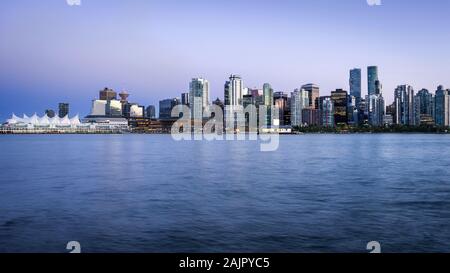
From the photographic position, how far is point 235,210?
48.2 feet

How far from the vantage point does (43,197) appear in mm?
17938

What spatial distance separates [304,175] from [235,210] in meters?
12.8

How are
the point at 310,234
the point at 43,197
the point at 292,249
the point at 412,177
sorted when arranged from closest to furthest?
the point at 292,249 < the point at 310,234 < the point at 43,197 < the point at 412,177

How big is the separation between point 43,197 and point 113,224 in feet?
23.2

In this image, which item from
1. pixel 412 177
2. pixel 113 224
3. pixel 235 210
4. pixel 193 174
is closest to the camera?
pixel 113 224

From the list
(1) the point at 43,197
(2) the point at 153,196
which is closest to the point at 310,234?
(2) the point at 153,196

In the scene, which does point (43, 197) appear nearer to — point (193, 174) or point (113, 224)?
point (113, 224)
